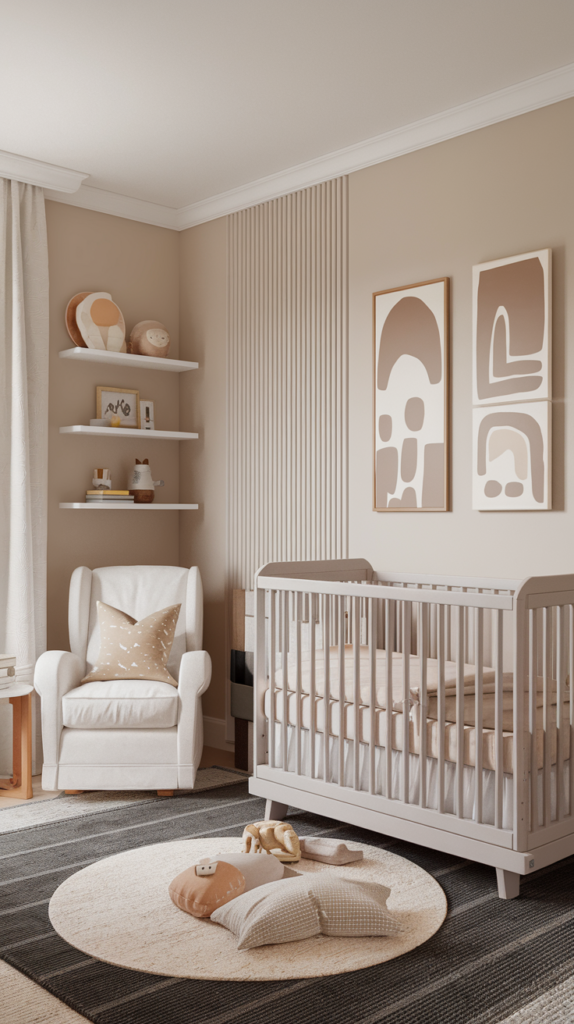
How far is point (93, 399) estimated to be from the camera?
422 centimetres

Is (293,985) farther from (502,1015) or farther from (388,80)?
(388,80)

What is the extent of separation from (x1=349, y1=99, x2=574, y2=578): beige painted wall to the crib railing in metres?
0.22

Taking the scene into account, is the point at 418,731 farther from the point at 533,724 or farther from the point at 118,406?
the point at 118,406

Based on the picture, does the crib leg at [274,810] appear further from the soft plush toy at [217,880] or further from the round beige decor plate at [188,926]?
the soft plush toy at [217,880]

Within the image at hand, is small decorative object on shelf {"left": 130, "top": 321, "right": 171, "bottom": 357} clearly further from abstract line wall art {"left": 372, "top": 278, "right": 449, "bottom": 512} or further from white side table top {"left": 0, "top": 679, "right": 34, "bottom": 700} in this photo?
white side table top {"left": 0, "top": 679, "right": 34, "bottom": 700}

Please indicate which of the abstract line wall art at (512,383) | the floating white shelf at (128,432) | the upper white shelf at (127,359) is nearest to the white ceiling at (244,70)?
the abstract line wall art at (512,383)

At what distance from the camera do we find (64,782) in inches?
133

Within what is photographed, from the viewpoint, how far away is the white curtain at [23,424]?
3.79m

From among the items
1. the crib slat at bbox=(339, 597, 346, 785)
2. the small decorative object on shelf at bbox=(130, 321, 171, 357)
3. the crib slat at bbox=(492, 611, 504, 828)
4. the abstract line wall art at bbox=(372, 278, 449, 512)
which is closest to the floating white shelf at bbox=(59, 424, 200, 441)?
the small decorative object on shelf at bbox=(130, 321, 171, 357)

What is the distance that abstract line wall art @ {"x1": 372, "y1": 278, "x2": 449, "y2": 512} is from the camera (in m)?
3.38

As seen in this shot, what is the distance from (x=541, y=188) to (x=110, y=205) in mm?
2126

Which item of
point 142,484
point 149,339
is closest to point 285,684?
point 142,484

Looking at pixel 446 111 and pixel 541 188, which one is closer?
pixel 541 188

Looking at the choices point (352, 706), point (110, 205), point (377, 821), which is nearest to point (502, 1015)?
point (377, 821)
